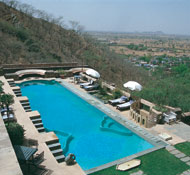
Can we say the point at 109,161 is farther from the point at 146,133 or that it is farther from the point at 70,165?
the point at 146,133

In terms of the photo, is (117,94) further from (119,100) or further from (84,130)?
(84,130)

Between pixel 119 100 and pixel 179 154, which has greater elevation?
pixel 119 100

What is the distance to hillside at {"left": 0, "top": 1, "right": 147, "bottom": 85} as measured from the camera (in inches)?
1194

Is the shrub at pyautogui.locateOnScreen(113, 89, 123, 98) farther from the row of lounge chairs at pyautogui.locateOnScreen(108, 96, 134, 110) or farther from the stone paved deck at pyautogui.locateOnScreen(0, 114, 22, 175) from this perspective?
the stone paved deck at pyautogui.locateOnScreen(0, 114, 22, 175)

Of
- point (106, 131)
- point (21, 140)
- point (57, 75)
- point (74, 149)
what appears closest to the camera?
point (21, 140)

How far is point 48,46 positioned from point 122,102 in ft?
91.9

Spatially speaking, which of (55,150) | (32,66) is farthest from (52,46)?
(55,150)

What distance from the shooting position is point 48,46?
3884cm

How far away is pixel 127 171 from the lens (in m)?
7.62

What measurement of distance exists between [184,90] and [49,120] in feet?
42.6

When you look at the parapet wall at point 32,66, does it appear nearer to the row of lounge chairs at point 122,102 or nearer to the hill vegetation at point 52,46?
the hill vegetation at point 52,46

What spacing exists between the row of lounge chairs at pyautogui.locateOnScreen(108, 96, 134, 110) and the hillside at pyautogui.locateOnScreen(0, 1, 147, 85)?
12.9 m

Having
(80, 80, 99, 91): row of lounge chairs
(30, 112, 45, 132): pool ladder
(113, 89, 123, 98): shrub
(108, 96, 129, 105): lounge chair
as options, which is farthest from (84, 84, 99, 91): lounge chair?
(30, 112, 45, 132): pool ladder

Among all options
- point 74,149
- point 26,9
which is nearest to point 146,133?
point 74,149
